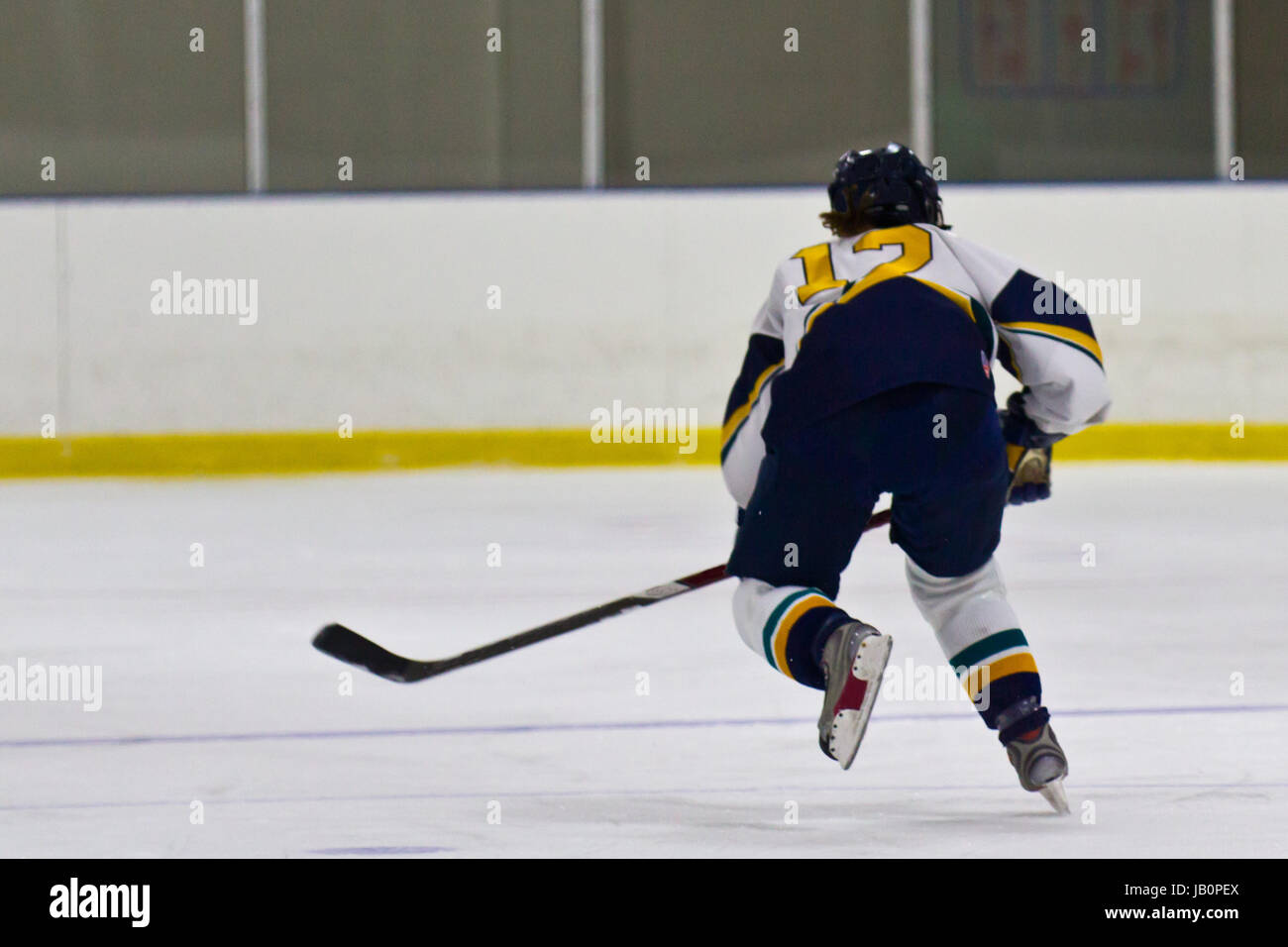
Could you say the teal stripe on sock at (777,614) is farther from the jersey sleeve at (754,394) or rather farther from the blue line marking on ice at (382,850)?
the blue line marking on ice at (382,850)

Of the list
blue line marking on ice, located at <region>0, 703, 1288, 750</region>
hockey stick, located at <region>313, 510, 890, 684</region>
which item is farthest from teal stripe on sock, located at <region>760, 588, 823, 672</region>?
blue line marking on ice, located at <region>0, 703, 1288, 750</region>

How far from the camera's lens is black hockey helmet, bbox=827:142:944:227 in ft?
9.39

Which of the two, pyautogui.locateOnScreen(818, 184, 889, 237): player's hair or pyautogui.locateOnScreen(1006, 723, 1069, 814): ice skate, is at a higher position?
pyautogui.locateOnScreen(818, 184, 889, 237): player's hair

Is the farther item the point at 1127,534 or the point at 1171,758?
the point at 1127,534

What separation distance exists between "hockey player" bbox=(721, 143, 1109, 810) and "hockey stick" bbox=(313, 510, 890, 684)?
288 millimetres

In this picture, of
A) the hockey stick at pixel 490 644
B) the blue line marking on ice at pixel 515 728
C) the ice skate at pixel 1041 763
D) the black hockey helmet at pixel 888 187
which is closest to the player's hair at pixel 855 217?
the black hockey helmet at pixel 888 187

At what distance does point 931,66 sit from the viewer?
8555 mm

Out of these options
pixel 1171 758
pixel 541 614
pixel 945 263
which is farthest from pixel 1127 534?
pixel 945 263

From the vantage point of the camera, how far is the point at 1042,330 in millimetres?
2781

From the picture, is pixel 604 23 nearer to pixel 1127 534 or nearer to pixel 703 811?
pixel 1127 534

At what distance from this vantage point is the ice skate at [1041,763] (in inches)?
104

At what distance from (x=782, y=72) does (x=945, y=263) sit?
5.93m

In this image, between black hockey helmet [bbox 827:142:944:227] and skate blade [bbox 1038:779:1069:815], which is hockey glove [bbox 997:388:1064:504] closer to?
black hockey helmet [bbox 827:142:944:227]

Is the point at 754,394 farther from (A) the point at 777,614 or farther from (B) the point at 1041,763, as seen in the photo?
(B) the point at 1041,763
